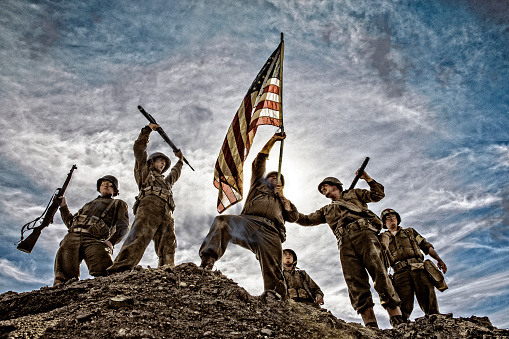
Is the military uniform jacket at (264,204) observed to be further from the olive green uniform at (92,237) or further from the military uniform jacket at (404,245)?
the olive green uniform at (92,237)

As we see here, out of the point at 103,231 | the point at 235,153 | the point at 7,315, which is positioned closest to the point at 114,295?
the point at 7,315

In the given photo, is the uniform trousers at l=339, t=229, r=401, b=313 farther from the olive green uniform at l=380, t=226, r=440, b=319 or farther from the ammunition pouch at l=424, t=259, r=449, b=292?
the ammunition pouch at l=424, t=259, r=449, b=292

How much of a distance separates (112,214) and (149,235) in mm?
1081

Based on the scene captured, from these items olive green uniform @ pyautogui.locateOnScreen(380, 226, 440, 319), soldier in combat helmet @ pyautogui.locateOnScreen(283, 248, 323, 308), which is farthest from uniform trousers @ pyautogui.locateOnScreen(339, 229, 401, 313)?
soldier in combat helmet @ pyautogui.locateOnScreen(283, 248, 323, 308)

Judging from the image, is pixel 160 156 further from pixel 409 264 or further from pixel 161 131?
pixel 409 264

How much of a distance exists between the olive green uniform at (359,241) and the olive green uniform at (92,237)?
3502 millimetres

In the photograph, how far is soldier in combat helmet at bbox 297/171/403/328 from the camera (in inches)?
214

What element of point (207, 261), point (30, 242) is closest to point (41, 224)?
point (30, 242)

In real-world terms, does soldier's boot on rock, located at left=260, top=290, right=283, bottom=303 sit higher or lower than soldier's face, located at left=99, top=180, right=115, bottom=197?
lower

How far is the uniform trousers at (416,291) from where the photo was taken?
6459 millimetres

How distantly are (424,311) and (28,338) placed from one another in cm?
632

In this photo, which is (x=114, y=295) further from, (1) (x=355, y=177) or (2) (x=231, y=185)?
(1) (x=355, y=177)

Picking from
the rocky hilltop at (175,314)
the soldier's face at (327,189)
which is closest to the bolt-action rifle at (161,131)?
the soldier's face at (327,189)

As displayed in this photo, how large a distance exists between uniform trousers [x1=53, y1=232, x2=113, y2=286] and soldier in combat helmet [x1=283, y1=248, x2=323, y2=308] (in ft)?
14.7
